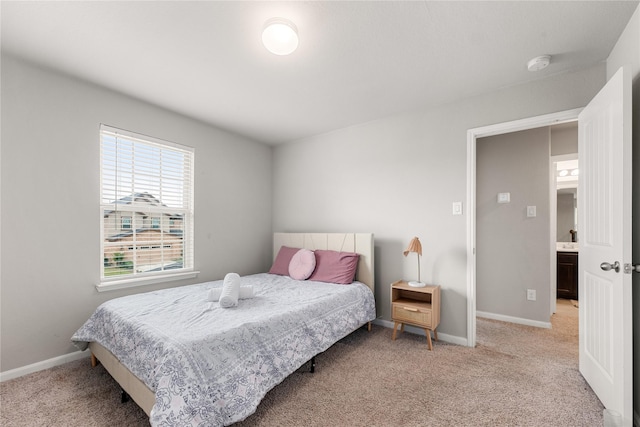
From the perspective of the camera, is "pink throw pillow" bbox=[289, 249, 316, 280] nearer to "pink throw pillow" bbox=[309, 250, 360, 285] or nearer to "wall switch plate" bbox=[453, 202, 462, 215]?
"pink throw pillow" bbox=[309, 250, 360, 285]

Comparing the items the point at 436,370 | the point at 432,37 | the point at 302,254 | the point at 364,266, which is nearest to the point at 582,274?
the point at 436,370

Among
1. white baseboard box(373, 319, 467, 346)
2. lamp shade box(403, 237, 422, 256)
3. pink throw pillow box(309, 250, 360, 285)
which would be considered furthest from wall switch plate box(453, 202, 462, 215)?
white baseboard box(373, 319, 467, 346)

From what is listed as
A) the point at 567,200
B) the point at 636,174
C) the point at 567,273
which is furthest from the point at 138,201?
the point at 567,200

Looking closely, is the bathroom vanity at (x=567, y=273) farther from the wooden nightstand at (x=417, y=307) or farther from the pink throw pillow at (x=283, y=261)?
the pink throw pillow at (x=283, y=261)

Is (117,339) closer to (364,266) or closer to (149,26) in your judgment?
(149,26)

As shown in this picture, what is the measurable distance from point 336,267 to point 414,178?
4.31ft

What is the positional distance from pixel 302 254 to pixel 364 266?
0.76 m

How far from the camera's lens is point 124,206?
9.04 feet

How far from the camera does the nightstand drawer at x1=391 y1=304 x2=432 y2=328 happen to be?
2617 mm

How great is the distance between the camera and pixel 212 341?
1.56m

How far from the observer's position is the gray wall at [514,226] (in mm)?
3301

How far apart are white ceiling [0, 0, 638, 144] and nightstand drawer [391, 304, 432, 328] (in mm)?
2085

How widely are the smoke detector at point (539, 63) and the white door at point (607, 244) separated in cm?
46

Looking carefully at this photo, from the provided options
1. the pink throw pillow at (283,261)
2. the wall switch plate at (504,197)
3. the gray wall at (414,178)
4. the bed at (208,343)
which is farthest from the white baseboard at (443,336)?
the wall switch plate at (504,197)
